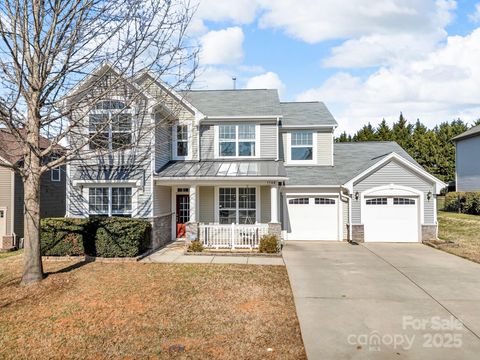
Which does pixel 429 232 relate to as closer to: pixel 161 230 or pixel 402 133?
pixel 161 230

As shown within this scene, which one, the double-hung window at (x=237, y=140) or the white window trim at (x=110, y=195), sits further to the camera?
the double-hung window at (x=237, y=140)

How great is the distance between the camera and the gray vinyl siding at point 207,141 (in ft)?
53.1

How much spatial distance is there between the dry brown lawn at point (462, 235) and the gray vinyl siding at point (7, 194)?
21.8 metres

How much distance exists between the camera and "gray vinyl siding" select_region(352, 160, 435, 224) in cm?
1534

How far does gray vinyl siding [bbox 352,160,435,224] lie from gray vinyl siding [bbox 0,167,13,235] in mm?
18380

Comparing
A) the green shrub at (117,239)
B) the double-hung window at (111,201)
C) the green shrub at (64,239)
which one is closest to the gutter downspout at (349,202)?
the green shrub at (117,239)

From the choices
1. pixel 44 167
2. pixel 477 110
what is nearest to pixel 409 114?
pixel 477 110

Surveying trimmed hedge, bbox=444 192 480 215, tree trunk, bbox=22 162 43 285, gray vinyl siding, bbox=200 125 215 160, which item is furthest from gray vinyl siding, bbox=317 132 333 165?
trimmed hedge, bbox=444 192 480 215

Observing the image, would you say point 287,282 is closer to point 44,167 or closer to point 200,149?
point 44,167

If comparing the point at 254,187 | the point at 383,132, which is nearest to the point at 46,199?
the point at 254,187

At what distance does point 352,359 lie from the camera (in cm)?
502

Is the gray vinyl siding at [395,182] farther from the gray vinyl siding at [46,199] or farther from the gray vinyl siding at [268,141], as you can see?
the gray vinyl siding at [46,199]

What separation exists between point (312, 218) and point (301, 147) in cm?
392

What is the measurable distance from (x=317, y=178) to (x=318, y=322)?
1064cm
